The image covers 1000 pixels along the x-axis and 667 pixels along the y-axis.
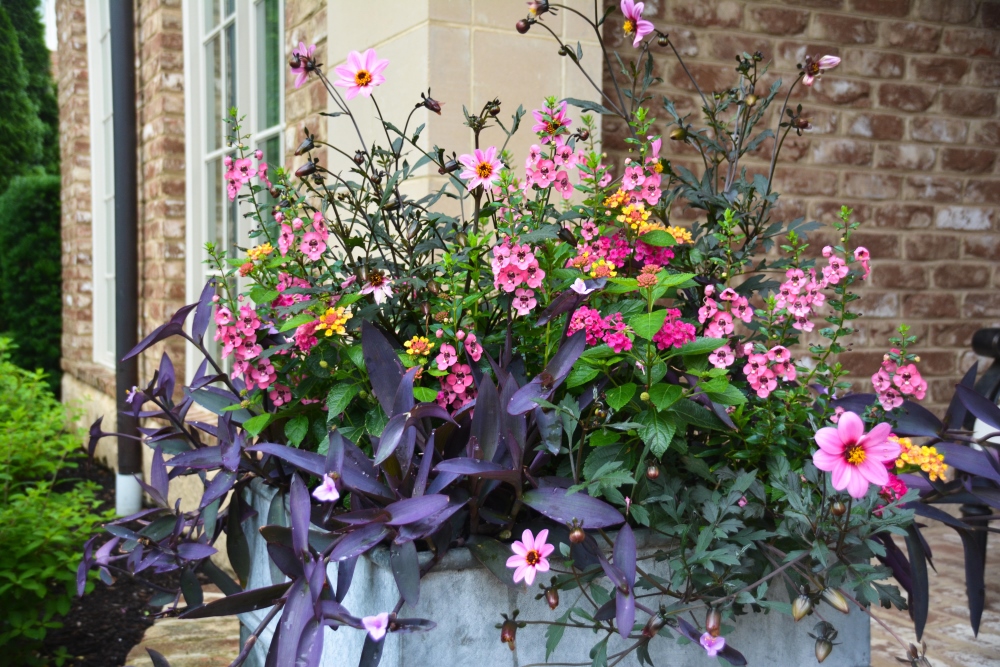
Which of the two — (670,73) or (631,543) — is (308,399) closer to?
(631,543)

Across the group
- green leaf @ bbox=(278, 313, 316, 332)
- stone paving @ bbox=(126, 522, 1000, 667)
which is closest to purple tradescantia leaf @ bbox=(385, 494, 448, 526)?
green leaf @ bbox=(278, 313, 316, 332)

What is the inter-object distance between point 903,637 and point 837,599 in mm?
1459

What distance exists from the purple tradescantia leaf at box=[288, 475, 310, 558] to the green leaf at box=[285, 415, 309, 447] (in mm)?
244

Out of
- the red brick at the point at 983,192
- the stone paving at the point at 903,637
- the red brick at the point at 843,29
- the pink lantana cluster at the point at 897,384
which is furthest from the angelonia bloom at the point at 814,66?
the red brick at the point at 983,192

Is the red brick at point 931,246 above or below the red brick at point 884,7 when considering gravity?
below

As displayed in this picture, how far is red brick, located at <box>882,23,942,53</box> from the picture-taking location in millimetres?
3188

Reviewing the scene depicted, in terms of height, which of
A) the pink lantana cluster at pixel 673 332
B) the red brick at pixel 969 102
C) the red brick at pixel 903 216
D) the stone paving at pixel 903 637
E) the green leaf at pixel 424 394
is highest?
the red brick at pixel 969 102

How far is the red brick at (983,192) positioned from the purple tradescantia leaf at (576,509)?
303 centimetres

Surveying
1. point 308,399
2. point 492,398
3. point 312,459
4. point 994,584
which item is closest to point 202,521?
point 308,399

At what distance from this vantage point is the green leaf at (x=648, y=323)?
1013mm

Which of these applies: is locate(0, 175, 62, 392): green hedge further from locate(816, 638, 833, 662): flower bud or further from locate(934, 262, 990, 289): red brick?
locate(816, 638, 833, 662): flower bud

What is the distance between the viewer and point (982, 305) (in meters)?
3.43

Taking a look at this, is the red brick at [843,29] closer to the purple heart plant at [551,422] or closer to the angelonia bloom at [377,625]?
the purple heart plant at [551,422]

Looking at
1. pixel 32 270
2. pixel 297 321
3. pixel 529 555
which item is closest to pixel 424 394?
pixel 297 321
